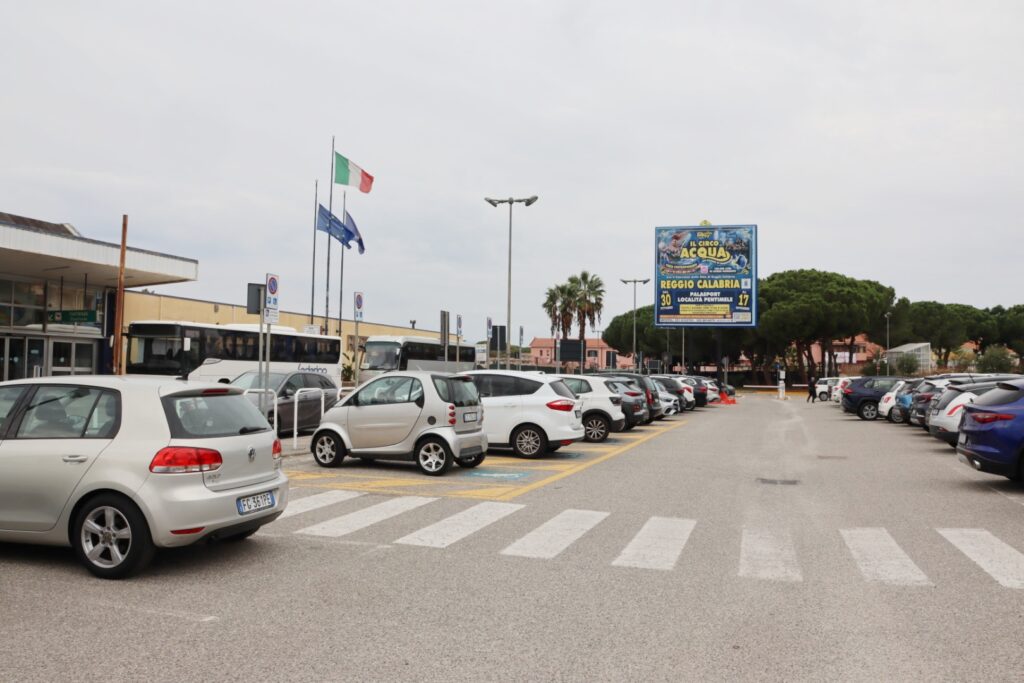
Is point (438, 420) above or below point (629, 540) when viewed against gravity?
above

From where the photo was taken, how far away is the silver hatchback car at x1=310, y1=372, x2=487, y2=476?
12.7 metres

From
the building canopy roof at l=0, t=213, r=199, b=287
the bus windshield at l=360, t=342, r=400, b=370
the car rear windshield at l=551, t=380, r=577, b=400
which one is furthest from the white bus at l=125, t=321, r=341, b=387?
the car rear windshield at l=551, t=380, r=577, b=400

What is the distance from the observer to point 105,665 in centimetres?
450

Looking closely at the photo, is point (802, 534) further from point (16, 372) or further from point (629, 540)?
point (16, 372)

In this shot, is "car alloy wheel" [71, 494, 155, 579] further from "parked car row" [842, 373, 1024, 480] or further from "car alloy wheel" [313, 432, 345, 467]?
"parked car row" [842, 373, 1024, 480]

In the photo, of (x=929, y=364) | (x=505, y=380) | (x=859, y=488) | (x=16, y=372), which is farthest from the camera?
(x=929, y=364)

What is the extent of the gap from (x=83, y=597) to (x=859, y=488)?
10238mm

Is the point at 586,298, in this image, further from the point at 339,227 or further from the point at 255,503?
the point at 255,503

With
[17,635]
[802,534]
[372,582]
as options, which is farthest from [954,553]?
[17,635]

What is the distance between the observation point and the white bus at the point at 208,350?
28.2 metres

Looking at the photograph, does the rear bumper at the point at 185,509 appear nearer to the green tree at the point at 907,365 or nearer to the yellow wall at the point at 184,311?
the yellow wall at the point at 184,311

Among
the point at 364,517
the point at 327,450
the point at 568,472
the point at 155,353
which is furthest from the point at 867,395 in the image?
the point at 364,517

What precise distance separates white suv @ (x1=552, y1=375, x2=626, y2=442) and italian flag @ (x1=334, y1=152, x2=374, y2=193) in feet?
75.5

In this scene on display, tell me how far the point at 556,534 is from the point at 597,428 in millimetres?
12039
